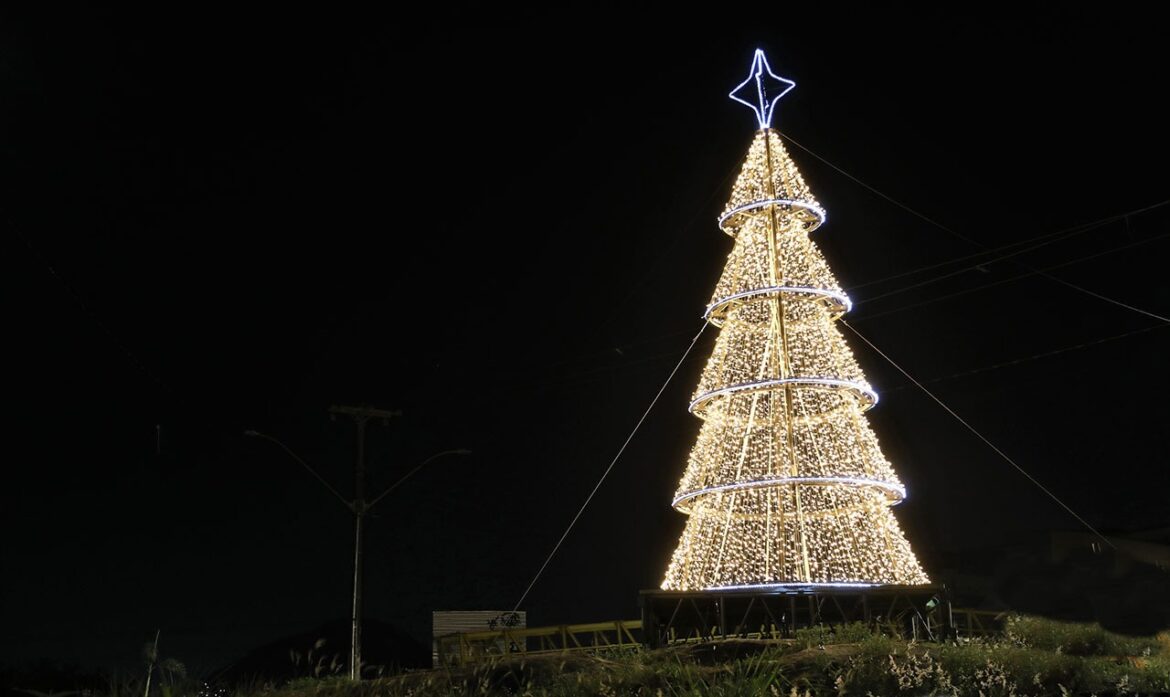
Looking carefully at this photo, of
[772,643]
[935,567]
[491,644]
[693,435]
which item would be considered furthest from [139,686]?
[935,567]

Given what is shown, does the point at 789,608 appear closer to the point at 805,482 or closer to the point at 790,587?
the point at 790,587

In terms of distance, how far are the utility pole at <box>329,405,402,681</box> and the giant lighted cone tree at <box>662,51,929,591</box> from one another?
19.4 feet

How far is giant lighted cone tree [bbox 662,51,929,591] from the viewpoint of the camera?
19562mm

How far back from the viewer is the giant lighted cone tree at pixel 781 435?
64.2 ft

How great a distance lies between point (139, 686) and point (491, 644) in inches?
567

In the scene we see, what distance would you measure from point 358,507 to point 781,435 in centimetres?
845

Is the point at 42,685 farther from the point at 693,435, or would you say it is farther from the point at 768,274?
the point at 693,435

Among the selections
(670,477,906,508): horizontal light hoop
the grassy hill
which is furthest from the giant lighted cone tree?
the grassy hill

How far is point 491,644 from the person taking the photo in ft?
68.7

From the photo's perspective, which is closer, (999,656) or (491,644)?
(999,656)

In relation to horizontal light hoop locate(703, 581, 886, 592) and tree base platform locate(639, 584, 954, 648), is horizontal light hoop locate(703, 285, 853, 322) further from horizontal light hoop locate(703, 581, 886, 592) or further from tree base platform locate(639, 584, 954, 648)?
tree base platform locate(639, 584, 954, 648)

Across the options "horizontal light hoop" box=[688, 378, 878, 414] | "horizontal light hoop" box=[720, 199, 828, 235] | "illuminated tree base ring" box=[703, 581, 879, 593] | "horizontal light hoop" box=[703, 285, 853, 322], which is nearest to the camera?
"illuminated tree base ring" box=[703, 581, 879, 593]

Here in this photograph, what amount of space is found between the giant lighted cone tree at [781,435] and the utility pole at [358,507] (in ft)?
19.4

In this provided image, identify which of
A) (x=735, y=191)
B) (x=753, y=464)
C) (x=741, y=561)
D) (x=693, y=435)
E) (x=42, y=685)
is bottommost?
(x=42, y=685)
